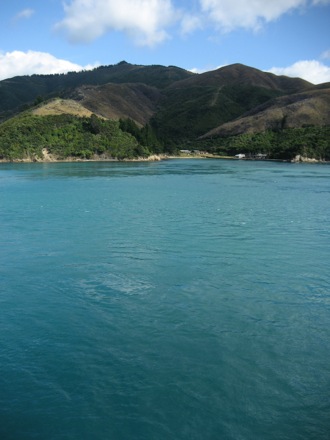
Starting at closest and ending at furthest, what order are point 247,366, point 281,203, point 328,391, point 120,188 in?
point 328,391
point 247,366
point 281,203
point 120,188

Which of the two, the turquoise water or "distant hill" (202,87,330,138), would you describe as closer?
the turquoise water

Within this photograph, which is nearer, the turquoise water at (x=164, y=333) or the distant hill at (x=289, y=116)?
the turquoise water at (x=164, y=333)

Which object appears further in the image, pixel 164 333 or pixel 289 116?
pixel 289 116

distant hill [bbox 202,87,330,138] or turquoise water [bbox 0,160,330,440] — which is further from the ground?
distant hill [bbox 202,87,330,138]

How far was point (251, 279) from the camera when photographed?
15234mm

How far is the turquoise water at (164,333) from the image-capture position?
7949mm

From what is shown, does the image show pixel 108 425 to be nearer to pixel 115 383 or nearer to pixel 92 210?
pixel 115 383

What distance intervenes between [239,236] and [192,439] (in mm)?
14839

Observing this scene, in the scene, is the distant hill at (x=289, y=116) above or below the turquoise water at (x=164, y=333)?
above

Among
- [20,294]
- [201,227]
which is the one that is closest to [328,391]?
[20,294]

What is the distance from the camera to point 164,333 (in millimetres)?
10961

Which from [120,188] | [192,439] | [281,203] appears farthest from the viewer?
[120,188]

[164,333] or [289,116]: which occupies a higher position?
[289,116]

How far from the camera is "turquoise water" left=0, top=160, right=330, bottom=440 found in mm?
7949
